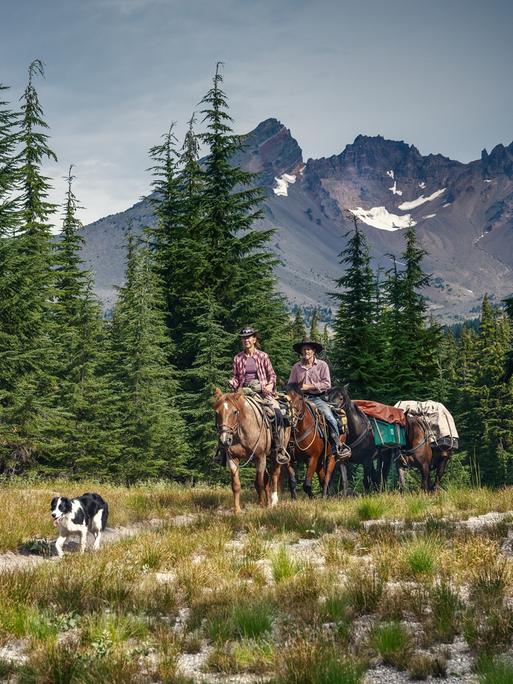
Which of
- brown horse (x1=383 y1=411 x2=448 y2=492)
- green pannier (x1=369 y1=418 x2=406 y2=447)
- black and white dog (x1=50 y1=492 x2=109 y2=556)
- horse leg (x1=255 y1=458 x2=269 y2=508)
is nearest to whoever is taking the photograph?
black and white dog (x1=50 y1=492 x2=109 y2=556)

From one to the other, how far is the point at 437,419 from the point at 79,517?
1240cm

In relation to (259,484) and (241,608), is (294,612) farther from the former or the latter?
(259,484)

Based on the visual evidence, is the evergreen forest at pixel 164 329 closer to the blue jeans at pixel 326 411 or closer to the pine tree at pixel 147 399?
the pine tree at pixel 147 399

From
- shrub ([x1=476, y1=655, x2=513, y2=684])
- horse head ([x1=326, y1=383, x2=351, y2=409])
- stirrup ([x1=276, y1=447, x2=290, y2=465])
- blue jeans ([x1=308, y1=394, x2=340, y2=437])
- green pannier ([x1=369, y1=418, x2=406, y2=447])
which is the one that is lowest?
shrub ([x1=476, y1=655, x2=513, y2=684])

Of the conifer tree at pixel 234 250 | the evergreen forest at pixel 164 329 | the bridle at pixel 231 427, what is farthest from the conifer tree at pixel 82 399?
the bridle at pixel 231 427

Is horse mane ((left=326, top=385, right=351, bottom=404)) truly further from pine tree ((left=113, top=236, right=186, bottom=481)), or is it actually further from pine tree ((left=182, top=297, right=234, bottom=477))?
pine tree ((left=182, top=297, right=234, bottom=477))

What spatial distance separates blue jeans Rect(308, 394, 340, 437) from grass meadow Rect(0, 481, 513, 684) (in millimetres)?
4777

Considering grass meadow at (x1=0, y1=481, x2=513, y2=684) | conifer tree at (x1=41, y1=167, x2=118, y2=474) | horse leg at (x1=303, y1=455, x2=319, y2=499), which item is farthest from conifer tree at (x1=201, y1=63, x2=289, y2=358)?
grass meadow at (x1=0, y1=481, x2=513, y2=684)

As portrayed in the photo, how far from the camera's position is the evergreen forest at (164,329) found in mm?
24422

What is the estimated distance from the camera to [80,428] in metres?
28.9

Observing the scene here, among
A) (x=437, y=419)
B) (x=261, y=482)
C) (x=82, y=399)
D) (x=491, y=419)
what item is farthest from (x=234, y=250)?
(x=491, y=419)

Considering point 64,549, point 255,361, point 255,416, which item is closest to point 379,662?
point 64,549

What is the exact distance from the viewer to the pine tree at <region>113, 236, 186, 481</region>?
29430mm

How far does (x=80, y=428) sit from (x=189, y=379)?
8.11 m
